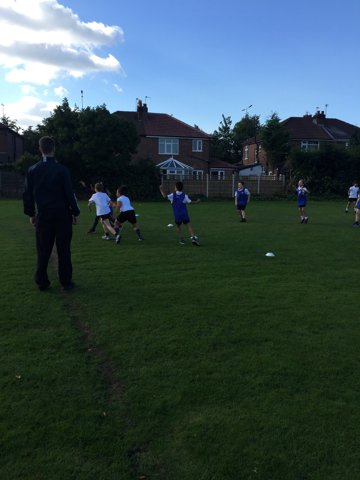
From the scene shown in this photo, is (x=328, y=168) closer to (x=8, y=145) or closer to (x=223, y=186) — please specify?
(x=223, y=186)

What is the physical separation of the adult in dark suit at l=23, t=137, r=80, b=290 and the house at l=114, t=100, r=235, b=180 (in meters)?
39.9

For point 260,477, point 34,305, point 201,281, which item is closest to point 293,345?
point 260,477

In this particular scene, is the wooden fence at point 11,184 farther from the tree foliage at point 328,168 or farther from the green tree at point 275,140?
the green tree at point 275,140

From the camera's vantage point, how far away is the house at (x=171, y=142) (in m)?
47.7

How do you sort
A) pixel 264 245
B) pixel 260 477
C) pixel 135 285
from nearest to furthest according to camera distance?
pixel 260 477, pixel 135 285, pixel 264 245

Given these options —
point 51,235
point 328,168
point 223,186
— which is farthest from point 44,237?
point 328,168

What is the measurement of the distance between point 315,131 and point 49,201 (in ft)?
177

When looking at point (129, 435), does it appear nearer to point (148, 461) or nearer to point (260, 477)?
point (148, 461)

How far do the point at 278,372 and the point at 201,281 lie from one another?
3.49 m

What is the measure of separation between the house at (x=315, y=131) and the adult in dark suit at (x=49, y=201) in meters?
48.5

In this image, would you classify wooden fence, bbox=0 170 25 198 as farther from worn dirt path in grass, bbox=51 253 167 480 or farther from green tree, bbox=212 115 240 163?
green tree, bbox=212 115 240 163

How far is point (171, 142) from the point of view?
48.4 meters

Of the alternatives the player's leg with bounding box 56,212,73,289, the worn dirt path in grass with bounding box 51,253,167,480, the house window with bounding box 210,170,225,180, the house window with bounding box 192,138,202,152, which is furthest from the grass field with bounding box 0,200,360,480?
the house window with bounding box 210,170,225,180

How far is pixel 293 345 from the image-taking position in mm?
4758
